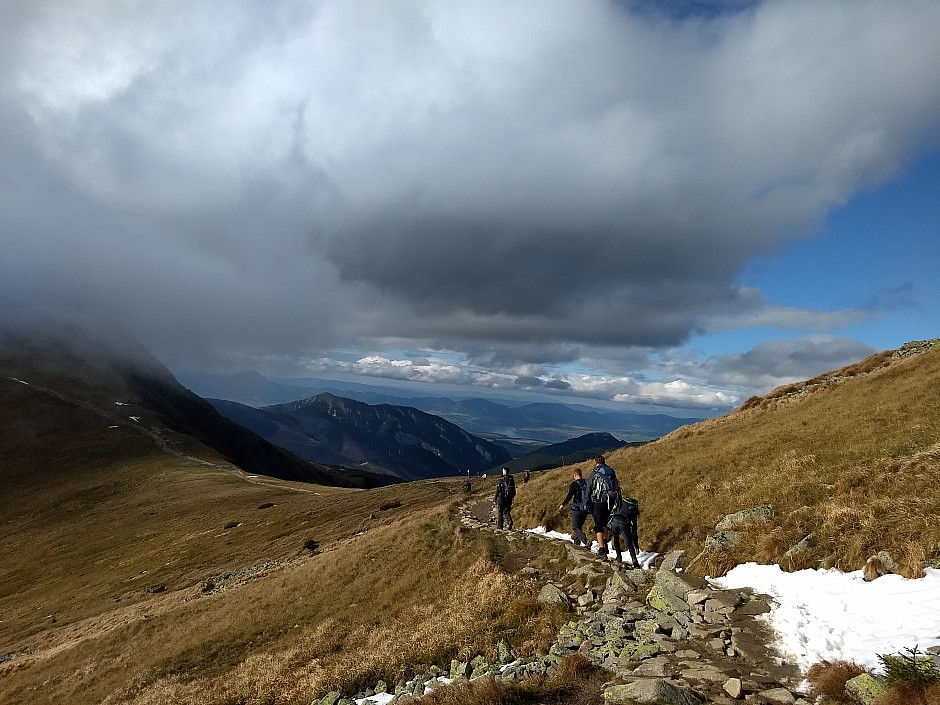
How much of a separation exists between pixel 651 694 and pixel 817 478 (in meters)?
14.4

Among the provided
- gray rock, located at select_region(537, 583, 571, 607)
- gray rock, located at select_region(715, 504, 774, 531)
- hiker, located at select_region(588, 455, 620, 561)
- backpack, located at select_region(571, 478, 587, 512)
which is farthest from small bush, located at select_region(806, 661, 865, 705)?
backpack, located at select_region(571, 478, 587, 512)

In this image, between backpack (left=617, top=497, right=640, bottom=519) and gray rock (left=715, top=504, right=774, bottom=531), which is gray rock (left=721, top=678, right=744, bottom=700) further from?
gray rock (left=715, top=504, right=774, bottom=531)

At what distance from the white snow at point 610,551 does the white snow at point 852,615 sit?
17.1ft

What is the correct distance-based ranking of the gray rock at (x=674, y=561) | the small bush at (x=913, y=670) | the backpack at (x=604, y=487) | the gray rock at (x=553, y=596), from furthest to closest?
the backpack at (x=604, y=487) → the gray rock at (x=674, y=561) → the gray rock at (x=553, y=596) → the small bush at (x=913, y=670)

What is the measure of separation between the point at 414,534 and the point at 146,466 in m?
119

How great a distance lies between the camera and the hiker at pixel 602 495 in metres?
17.5

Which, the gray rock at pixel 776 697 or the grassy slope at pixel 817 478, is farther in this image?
the grassy slope at pixel 817 478

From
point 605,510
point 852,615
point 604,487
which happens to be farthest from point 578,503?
point 852,615

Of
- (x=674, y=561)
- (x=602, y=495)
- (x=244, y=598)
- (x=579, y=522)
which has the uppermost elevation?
(x=602, y=495)

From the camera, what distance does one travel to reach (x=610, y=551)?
19594 millimetres

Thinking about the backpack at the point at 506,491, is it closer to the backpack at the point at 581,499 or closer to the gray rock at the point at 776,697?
the backpack at the point at 581,499

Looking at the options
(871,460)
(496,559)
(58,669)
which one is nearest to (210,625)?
(58,669)

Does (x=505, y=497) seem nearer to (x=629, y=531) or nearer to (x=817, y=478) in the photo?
(x=629, y=531)

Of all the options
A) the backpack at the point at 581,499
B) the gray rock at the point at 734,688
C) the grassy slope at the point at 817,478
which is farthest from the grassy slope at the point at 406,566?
the gray rock at the point at 734,688
